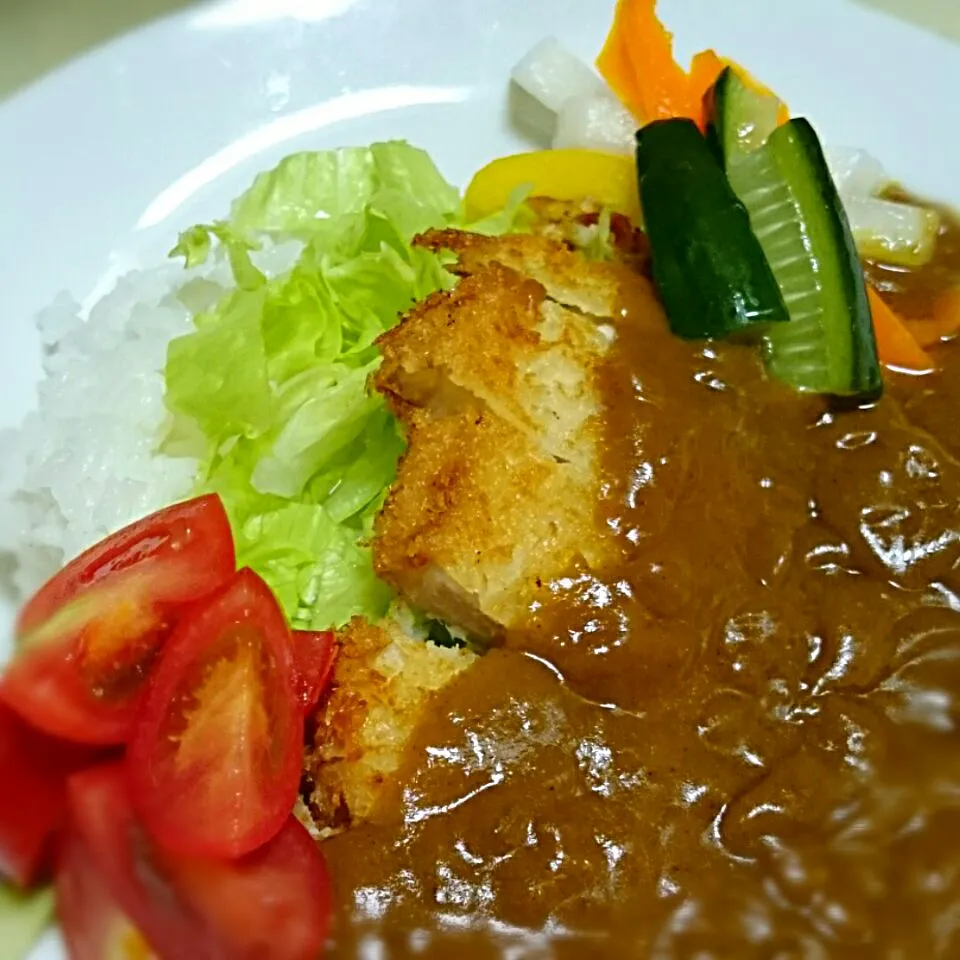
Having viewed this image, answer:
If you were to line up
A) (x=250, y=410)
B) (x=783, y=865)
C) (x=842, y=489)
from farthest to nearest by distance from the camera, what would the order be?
(x=250, y=410), (x=842, y=489), (x=783, y=865)

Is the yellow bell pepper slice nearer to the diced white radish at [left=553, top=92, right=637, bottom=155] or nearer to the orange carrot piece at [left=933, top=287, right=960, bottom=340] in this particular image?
the diced white radish at [left=553, top=92, right=637, bottom=155]

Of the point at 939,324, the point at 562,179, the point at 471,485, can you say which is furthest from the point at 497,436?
the point at 939,324

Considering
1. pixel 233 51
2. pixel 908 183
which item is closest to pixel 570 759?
pixel 908 183

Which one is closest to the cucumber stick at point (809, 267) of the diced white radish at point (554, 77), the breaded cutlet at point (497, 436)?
the breaded cutlet at point (497, 436)

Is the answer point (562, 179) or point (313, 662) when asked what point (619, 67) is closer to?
point (562, 179)

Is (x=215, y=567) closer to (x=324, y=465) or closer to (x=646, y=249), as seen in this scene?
(x=324, y=465)

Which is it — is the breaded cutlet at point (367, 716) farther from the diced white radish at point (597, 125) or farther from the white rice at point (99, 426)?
the diced white radish at point (597, 125)

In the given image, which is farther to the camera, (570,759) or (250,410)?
(250,410)
